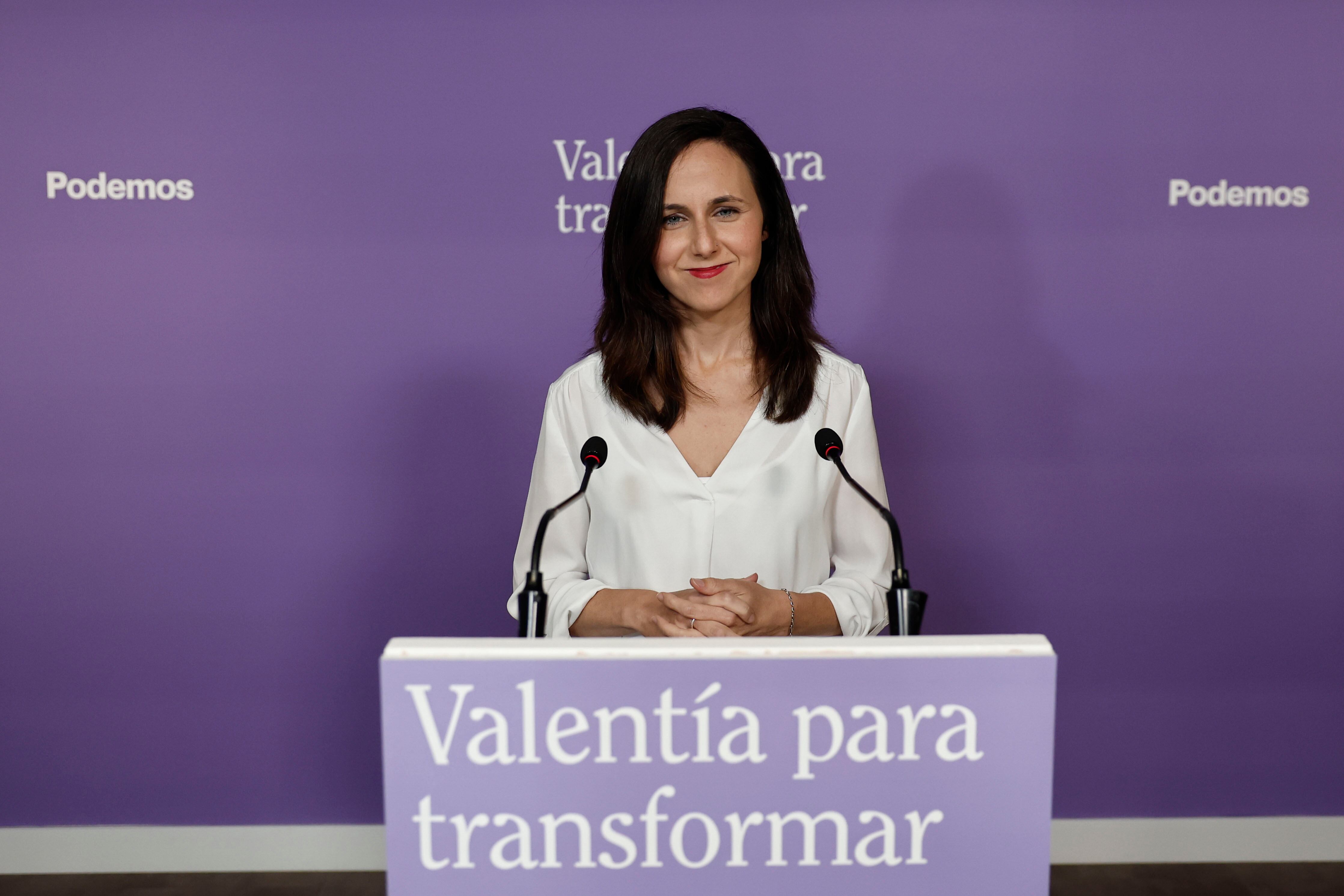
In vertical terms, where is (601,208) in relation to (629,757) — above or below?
above

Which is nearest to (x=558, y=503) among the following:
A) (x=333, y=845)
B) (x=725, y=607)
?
(x=725, y=607)

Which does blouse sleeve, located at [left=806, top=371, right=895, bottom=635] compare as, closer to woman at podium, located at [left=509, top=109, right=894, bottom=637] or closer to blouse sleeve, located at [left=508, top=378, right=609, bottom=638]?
woman at podium, located at [left=509, top=109, right=894, bottom=637]

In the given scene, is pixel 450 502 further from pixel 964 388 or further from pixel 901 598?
pixel 901 598

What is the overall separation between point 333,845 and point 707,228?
191 cm

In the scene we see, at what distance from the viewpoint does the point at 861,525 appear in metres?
1.60

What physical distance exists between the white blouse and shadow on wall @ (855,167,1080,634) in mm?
907

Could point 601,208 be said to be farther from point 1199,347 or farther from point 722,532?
point 1199,347

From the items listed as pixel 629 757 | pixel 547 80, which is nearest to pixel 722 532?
pixel 629 757

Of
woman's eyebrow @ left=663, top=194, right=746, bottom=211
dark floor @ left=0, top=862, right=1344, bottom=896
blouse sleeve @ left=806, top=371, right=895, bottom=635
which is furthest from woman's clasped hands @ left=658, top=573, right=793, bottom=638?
dark floor @ left=0, top=862, right=1344, bottom=896

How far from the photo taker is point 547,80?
7.86 ft

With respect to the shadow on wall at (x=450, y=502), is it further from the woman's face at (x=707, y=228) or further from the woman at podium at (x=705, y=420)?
the woman's face at (x=707, y=228)

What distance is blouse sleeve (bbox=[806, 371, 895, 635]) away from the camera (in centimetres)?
156

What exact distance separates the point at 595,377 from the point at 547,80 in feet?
3.50

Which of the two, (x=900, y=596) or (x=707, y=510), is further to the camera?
(x=707, y=510)
